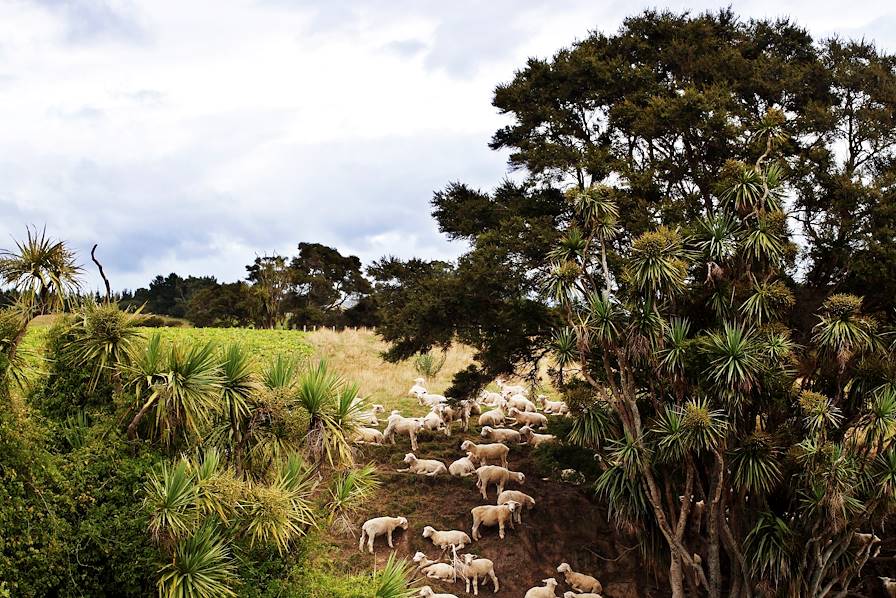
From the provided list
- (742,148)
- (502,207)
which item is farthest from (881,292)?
(502,207)

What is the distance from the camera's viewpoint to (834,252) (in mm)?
20438

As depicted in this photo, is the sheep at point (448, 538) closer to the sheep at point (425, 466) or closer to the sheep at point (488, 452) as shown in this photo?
the sheep at point (425, 466)

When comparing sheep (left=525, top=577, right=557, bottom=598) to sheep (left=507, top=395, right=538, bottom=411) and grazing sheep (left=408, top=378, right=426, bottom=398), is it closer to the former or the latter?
sheep (left=507, top=395, right=538, bottom=411)

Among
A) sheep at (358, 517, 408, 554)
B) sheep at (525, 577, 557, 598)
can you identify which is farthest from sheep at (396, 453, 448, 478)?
sheep at (525, 577, 557, 598)

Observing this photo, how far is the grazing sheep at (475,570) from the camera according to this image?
1891 centimetres

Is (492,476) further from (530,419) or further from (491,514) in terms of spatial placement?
(530,419)

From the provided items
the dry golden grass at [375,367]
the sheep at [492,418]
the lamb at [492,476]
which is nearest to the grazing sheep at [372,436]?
the dry golden grass at [375,367]

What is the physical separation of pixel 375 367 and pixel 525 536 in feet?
50.1

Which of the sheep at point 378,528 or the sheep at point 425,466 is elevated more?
the sheep at point 425,466

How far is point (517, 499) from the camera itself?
71.5 ft

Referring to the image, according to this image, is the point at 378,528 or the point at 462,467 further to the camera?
the point at 462,467

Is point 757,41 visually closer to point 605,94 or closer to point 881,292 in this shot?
point 605,94

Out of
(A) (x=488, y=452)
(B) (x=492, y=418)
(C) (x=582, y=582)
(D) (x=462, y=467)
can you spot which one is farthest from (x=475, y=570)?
(B) (x=492, y=418)

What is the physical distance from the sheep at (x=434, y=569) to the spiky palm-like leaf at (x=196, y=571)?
6671 mm
